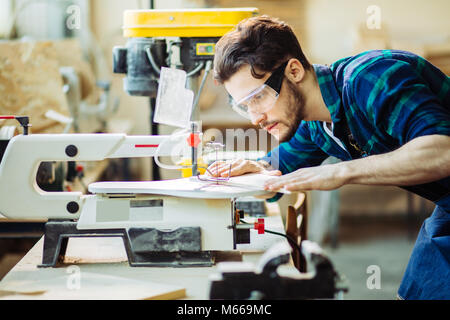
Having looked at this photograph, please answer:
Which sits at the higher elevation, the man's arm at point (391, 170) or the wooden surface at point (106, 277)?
the man's arm at point (391, 170)

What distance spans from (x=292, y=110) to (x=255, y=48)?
224mm

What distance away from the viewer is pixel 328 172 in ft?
5.11

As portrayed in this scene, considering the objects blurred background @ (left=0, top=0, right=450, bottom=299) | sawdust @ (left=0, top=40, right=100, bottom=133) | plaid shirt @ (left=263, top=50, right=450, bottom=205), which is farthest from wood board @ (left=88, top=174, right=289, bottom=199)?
blurred background @ (left=0, top=0, right=450, bottom=299)

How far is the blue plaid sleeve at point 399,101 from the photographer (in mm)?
1435

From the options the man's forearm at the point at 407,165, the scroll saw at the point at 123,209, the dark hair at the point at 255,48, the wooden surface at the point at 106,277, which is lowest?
the wooden surface at the point at 106,277

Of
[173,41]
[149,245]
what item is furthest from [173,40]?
[149,245]

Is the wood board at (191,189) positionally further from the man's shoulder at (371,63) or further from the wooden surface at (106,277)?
the man's shoulder at (371,63)

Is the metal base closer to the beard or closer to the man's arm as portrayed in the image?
the man's arm

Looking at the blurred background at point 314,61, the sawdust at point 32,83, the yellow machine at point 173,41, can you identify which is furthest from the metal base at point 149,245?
the blurred background at point 314,61

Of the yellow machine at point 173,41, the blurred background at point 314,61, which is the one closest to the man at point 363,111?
the yellow machine at point 173,41

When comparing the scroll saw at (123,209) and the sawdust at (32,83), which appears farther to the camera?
the sawdust at (32,83)

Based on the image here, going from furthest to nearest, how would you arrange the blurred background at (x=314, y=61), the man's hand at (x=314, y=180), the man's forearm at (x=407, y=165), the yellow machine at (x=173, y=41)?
the blurred background at (x=314, y=61), the yellow machine at (x=173, y=41), the man's hand at (x=314, y=180), the man's forearm at (x=407, y=165)

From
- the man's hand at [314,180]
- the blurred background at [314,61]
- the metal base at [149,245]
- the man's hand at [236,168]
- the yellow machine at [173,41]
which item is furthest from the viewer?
the blurred background at [314,61]

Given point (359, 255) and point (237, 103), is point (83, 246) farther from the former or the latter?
point (359, 255)
